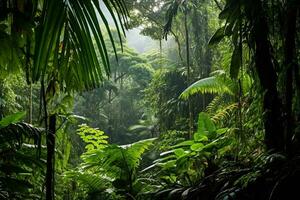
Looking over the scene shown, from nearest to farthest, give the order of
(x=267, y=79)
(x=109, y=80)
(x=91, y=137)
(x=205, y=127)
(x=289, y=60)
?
(x=109, y=80), (x=289, y=60), (x=267, y=79), (x=205, y=127), (x=91, y=137)

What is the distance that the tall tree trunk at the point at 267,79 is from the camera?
2.37 metres

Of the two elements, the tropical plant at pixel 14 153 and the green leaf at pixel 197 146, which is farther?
the green leaf at pixel 197 146

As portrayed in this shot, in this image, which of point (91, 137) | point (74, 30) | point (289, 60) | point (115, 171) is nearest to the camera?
point (74, 30)

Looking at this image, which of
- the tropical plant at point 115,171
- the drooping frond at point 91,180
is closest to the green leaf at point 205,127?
the tropical plant at point 115,171

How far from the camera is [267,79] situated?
2.42m

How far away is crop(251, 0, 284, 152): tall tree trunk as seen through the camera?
2371 mm

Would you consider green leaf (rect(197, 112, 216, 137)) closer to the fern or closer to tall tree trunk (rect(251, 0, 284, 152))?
tall tree trunk (rect(251, 0, 284, 152))

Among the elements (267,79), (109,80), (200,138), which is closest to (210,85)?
(200,138)

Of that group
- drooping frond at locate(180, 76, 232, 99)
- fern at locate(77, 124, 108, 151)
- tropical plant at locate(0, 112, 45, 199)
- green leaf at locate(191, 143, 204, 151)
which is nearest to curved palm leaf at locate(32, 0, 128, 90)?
tropical plant at locate(0, 112, 45, 199)

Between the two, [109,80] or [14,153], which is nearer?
[109,80]

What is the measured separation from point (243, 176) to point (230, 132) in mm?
1956

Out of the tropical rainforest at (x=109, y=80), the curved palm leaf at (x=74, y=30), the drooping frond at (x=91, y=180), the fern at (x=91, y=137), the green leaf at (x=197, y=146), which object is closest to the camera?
the curved palm leaf at (x=74, y=30)

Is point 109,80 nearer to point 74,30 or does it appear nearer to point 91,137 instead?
point 74,30

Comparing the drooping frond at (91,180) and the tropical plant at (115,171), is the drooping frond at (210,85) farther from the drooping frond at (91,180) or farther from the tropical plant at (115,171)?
the drooping frond at (91,180)
